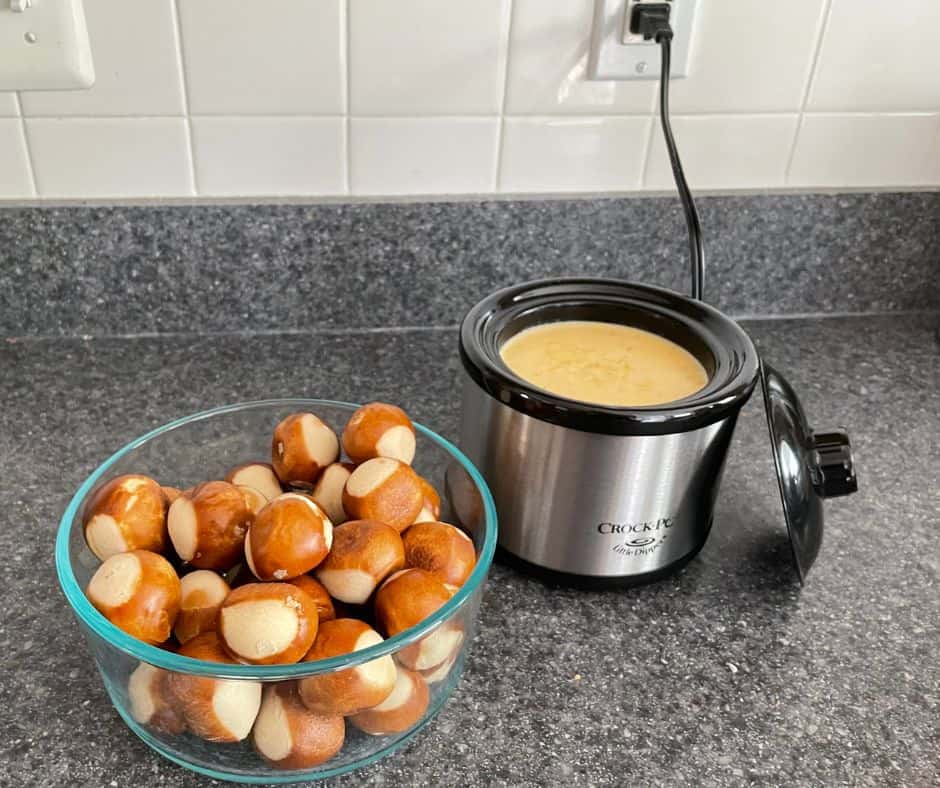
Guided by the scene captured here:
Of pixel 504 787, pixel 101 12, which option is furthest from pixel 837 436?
pixel 101 12

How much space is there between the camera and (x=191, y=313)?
0.87 m

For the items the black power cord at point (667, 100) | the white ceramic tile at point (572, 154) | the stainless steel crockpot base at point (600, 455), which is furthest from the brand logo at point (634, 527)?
the white ceramic tile at point (572, 154)

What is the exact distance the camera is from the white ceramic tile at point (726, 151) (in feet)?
2.89

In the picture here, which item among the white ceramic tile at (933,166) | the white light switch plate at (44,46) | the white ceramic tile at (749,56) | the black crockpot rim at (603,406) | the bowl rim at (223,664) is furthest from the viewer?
the white ceramic tile at (933,166)

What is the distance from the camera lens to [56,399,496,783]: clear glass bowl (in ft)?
1.49

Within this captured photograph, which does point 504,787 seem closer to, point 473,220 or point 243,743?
point 243,743

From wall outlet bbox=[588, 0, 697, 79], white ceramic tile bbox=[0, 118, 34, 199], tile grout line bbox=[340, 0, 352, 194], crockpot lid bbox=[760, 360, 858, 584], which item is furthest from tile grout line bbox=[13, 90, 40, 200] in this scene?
crockpot lid bbox=[760, 360, 858, 584]

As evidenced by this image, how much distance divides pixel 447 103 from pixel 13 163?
14.8 inches

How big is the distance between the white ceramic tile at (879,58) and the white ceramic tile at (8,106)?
2.32 feet

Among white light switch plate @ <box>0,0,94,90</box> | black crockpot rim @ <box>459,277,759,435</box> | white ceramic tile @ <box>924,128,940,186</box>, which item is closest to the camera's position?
black crockpot rim @ <box>459,277,759,435</box>

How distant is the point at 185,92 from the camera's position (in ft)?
2.59

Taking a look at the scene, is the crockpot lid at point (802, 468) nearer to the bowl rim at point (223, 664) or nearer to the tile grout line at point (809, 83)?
the bowl rim at point (223, 664)

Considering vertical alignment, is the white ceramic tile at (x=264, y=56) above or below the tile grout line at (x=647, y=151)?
above

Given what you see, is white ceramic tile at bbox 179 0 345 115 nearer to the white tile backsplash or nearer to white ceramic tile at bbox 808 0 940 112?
the white tile backsplash
